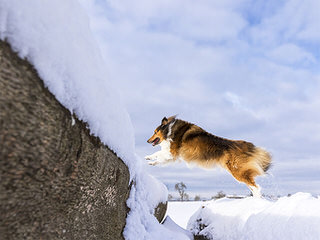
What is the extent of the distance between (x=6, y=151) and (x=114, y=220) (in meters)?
1.19

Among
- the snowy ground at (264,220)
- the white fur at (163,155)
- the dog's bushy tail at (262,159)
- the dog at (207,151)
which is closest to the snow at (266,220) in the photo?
the snowy ground at (264,220)

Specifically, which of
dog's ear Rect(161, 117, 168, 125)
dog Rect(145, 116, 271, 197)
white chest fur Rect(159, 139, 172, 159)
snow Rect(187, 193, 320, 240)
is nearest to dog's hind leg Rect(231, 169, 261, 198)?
dog Rect(145, 116, 271, 197)

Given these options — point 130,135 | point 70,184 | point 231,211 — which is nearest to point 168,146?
point 231,211

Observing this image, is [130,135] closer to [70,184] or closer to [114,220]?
[114,220]

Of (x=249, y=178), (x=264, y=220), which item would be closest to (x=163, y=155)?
(x=249, y=178)

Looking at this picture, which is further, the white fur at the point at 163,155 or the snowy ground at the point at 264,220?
the white fur at the point at 163,155

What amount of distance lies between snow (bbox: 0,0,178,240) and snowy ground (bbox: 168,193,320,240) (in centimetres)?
206

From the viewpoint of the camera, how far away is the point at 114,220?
6.19 feet

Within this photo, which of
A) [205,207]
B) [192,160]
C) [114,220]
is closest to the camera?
[114,220]

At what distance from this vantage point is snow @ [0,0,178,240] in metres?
0.97

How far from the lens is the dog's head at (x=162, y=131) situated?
6441mm

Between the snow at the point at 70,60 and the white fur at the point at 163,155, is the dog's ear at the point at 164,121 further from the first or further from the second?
the snow at the point at 70,60

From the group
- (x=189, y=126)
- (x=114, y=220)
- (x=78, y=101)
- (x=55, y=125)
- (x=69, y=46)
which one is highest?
(x=189, y=126)

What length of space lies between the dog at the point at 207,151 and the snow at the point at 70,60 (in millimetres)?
3793
